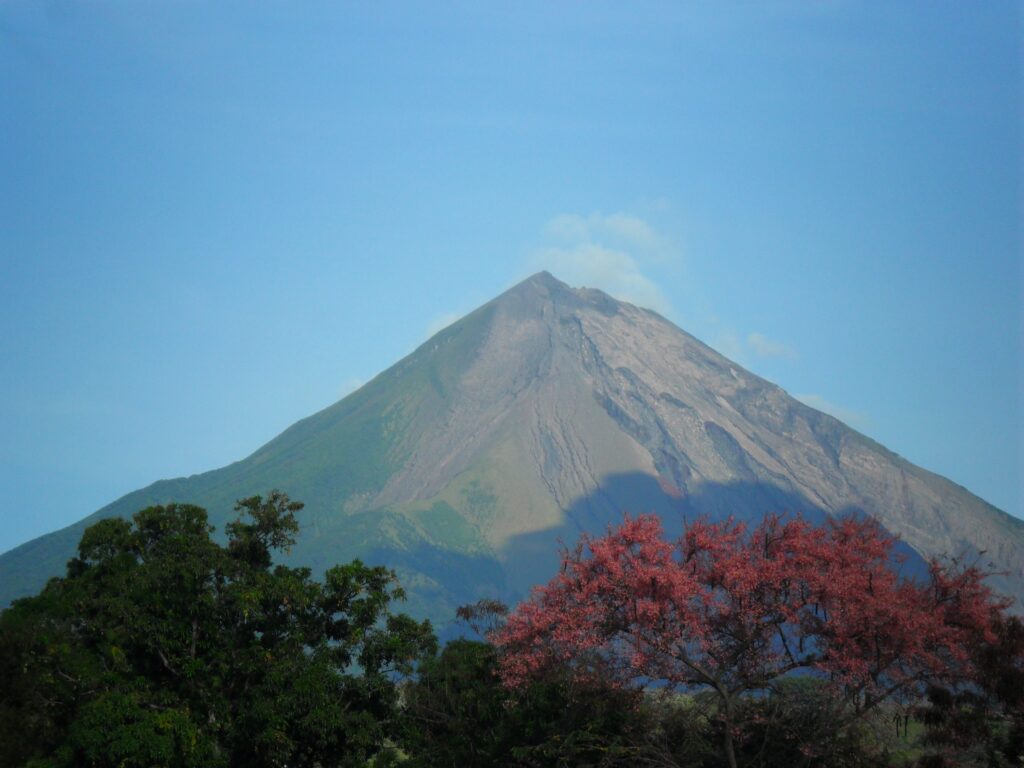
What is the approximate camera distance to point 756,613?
2223 cm

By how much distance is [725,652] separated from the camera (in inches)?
898

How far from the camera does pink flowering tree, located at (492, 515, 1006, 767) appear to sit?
21688 mm

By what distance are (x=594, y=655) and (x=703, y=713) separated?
96.0 inches

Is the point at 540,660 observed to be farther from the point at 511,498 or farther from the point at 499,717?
the point at 511,498

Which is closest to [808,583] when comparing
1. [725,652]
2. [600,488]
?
[725,652]

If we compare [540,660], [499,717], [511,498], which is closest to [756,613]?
[540,660]

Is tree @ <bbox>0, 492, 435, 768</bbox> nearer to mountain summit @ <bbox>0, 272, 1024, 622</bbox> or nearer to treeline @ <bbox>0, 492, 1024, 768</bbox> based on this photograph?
treeline @ <bbox>0, 492, 1024, 768</bbox>

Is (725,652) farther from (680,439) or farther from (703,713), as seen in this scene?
(680,439)

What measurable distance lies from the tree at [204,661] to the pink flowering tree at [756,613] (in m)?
7.77

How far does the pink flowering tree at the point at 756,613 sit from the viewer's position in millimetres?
21688

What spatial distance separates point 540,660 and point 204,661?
9531 millimetres

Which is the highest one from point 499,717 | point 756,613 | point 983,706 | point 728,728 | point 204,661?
point 204,661

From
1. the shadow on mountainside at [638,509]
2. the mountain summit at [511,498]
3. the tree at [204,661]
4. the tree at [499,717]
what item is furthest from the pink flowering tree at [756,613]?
the mountain summit at [511,498]

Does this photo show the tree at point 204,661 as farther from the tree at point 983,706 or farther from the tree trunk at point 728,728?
the tree at point 983,706
